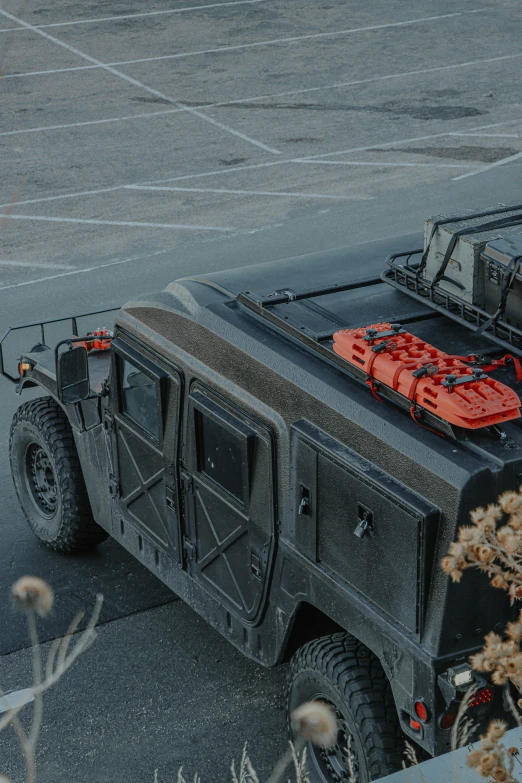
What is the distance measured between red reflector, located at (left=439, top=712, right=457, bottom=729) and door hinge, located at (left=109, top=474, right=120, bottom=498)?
283cm

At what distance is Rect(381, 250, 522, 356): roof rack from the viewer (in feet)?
19.1

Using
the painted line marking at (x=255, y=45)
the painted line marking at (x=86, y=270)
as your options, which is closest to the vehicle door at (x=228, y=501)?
the painted line marking at (x=86, y=270)

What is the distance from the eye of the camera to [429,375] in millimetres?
5328

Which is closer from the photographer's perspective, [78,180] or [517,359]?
[517,359]

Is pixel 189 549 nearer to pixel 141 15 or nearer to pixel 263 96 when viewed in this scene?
pixel 263 96

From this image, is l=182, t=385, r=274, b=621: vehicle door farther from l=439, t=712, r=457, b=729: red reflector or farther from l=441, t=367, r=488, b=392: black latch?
l=439, t=712, r=457, b=729: red reflector

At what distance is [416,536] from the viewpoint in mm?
5156

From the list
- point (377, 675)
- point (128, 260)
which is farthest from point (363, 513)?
point (128, 260)

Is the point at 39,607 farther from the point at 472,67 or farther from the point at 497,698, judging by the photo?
the point at 472,67

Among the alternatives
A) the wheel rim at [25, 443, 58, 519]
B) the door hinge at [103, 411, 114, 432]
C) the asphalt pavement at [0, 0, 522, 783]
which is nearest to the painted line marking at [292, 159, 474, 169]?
the asphalt pavement at [0, 0, 522, 783]

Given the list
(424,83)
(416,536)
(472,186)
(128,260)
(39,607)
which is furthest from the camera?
(424,83)

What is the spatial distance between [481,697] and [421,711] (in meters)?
0.27

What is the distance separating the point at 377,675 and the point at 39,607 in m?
1.85

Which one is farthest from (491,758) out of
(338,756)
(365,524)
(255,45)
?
(255,45)
